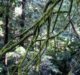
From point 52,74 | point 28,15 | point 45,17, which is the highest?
point 28,15

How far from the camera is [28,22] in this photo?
1132 cm

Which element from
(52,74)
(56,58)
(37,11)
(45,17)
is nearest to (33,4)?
(37,11)

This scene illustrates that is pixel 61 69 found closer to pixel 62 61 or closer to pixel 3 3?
pixel 62 61

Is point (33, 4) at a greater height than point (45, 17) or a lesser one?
greater

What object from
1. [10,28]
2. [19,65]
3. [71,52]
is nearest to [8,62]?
[10,28]

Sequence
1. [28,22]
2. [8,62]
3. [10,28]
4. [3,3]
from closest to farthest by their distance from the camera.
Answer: [3,3] → [8,62] → [10,28] → [28,22]

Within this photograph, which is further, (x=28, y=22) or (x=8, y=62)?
(x=28, y=22)

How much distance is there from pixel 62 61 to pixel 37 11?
102 inches

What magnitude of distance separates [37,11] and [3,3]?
9.83 ft

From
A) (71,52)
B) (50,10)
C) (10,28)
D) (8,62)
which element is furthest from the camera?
(10,28)

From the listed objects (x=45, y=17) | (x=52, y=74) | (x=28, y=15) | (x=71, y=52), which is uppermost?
(x=28, y=15)

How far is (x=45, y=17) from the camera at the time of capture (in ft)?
4.90

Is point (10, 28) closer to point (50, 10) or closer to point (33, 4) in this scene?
point (33, 4)

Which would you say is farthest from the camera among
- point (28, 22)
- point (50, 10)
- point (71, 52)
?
point (28, 22)
